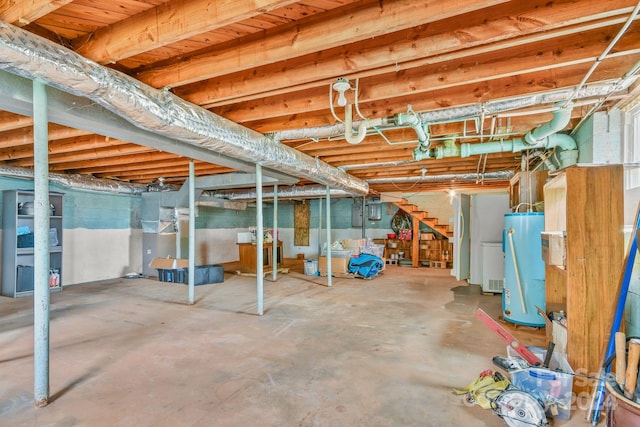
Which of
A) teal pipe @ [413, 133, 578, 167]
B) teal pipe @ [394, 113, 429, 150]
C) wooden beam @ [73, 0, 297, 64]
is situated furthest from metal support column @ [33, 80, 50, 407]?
teal pipe @ [413, 133, 578, 167]

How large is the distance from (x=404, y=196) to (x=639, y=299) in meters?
7.67

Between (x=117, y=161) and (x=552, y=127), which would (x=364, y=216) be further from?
(x=552, y=127)

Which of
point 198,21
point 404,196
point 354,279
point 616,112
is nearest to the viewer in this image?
point 198,21

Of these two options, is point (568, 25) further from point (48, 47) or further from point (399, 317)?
point (399, 317)

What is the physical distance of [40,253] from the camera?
6.78 ft

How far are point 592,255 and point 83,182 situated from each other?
7281 mm

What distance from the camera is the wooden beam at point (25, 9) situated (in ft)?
5.06

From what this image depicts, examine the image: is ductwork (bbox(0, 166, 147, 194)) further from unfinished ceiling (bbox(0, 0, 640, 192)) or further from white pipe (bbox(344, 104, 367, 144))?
white pipe (bbox(344, 104, 367, 144))

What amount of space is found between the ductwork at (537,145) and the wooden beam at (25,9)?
10.6 feet

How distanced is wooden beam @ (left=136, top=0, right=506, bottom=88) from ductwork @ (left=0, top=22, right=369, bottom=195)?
0.77 feet

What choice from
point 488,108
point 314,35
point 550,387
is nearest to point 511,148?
point 488,108

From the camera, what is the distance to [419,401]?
2143 mm

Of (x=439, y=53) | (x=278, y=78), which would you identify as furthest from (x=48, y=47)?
(x=439, y=53)

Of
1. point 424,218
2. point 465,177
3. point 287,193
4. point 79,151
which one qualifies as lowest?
point 424,218
